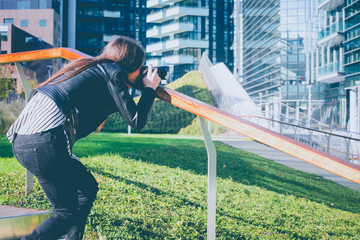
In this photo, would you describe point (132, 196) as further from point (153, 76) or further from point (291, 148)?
point (291, 148)

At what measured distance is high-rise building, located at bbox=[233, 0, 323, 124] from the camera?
41.2 meters

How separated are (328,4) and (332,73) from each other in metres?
5.88

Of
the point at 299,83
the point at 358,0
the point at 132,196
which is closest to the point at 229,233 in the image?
the point at 132,196

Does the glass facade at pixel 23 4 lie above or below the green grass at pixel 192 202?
above

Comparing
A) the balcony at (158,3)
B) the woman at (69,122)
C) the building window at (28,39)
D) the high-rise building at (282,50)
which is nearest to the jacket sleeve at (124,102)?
the woman at (69,122)

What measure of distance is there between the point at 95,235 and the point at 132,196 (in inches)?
43.4

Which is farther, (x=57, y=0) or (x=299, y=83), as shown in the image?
(x=57, y=0)

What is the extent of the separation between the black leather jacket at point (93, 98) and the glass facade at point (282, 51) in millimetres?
35564

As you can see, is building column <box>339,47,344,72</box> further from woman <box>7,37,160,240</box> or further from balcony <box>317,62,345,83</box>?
woman <box>7,37,160,240</box>

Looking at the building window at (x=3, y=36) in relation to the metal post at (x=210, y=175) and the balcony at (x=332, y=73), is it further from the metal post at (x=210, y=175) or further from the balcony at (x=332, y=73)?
the metal post at (x=210, y=175)

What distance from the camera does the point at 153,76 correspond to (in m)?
1.92

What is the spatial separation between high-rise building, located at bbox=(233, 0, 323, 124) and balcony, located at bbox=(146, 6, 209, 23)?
33.5ft

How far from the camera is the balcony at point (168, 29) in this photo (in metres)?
51.9

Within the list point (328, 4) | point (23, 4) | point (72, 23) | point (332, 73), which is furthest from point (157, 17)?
point (332, 73)
